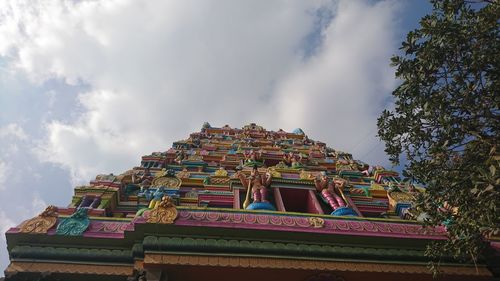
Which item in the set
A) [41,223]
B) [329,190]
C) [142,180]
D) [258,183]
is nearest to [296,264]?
[258,183]

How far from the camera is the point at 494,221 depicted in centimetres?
604

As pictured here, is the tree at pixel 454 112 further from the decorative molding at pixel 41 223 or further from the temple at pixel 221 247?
the decorative molding at pixel 41 223

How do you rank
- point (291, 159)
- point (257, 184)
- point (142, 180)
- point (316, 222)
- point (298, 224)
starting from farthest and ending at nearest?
point (291, 159) < point (142, 180) < point (257, 184) < point (316, 222) < point (298, 224)

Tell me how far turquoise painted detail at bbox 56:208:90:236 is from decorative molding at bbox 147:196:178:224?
1513mm

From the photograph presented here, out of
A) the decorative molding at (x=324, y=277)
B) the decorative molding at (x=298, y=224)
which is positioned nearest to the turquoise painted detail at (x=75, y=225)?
the decorative molding at (x=298, y=224)

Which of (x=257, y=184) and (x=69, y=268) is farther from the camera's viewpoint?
(x=257, y=184)

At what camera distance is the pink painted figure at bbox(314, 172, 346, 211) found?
11.1 m

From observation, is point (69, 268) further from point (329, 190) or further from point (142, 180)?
point (329, 190)

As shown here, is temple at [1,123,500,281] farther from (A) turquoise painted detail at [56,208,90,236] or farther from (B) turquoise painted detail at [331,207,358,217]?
(B) turquoise painted detail at [331,207,358,217]

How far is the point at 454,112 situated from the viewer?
7277 millimetres

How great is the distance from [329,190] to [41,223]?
7800 millimetres

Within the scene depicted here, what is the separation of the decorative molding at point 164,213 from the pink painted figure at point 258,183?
340cm

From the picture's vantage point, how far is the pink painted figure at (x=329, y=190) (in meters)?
11.1

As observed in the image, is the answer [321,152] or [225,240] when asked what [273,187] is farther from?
[321,152]
